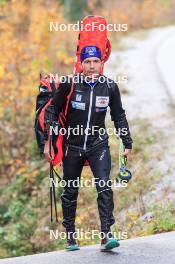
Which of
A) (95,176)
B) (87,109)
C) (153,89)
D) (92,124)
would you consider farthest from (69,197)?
(153,89)

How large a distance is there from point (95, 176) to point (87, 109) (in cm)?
68

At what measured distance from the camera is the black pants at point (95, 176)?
6.45 m

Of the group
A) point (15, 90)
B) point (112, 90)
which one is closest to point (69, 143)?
point (112, 90)

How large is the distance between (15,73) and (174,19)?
76.6 ft

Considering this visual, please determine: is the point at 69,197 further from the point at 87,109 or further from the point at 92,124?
the point at 87,109

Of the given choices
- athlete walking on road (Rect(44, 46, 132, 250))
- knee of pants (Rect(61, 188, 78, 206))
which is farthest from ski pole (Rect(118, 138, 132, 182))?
knee of pants (Rect(61, 188, 78, 206))

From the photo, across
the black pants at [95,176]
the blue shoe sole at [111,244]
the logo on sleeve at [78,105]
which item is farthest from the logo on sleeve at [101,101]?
the blue shoe sole at [111,244]

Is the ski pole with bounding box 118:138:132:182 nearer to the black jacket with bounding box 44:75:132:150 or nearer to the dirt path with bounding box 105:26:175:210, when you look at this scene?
the black jacket with bounding box 44:75:132:150

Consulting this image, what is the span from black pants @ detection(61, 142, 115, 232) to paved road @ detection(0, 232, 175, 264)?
0.89 ft

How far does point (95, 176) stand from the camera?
21.5 ft

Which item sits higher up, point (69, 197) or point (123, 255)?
point (69, 197)

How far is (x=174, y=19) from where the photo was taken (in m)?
37.9

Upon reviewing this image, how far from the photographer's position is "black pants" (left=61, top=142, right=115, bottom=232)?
6445mm

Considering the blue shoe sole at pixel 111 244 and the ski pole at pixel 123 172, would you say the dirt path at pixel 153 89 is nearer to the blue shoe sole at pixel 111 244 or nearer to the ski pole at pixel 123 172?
the ski pole at pixel 123 172
